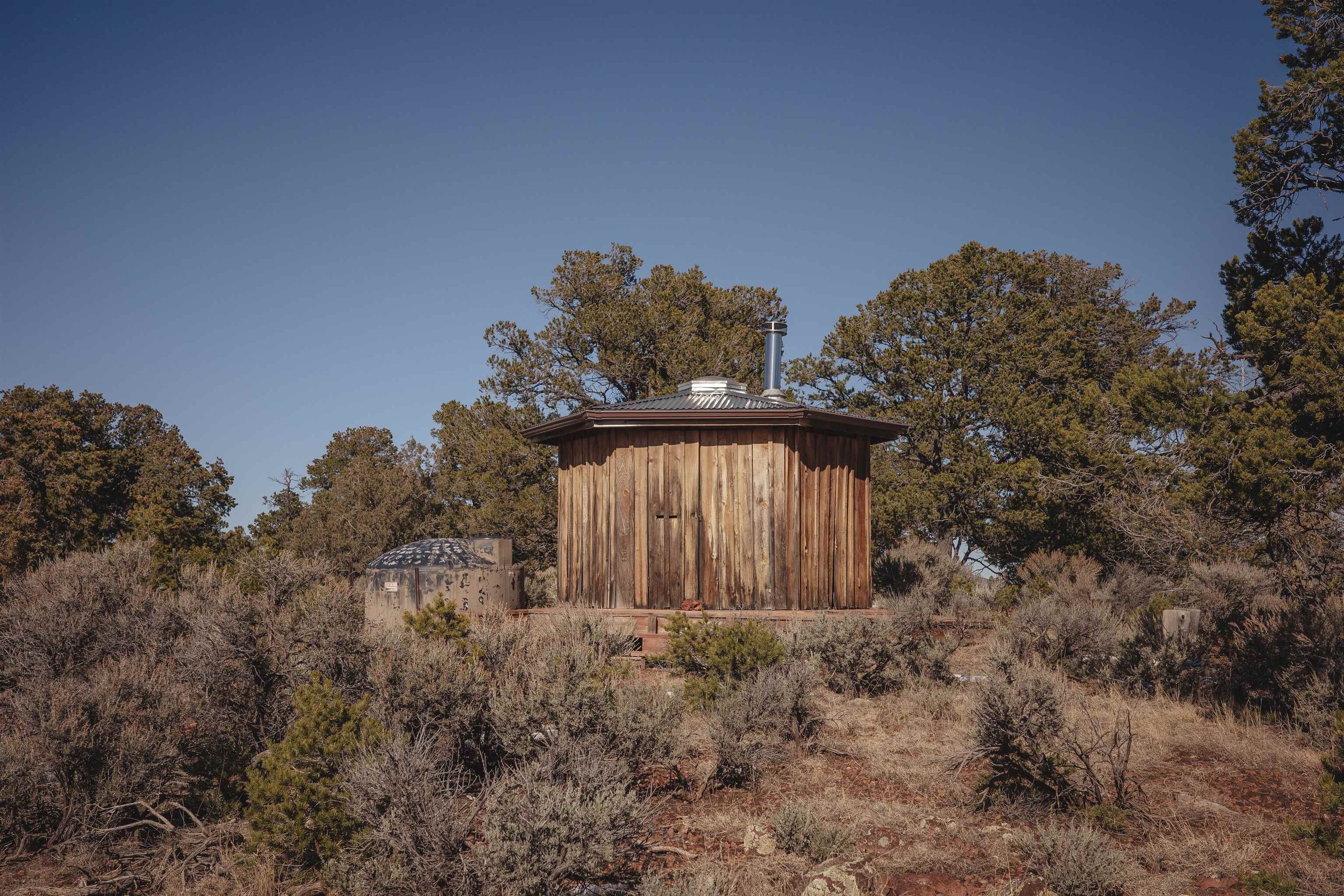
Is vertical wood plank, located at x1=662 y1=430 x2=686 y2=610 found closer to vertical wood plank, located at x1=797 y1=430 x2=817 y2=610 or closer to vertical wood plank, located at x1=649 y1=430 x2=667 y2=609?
vertical wood plank, located at x1=649 y1=430 x2=667 y2=609

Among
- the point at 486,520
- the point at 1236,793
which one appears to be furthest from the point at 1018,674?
the point at 486,520

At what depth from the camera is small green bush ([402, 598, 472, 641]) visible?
6566mm

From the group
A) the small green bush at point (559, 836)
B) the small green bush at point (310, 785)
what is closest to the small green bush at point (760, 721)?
the small green bush at point (559, 836)

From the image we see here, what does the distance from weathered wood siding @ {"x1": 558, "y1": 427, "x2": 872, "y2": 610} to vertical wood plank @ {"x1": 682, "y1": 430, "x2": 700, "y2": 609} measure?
13 millimetres

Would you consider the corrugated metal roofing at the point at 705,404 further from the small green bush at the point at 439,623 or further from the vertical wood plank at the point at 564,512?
the small green bush at the point at 439,623

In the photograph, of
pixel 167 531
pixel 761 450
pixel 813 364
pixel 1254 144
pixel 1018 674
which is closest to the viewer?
pixel 1018 674

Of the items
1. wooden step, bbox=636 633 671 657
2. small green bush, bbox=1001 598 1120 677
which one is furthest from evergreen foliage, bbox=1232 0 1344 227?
wooden step, bbox=636 633 671 657

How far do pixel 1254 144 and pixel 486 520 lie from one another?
1591 centimetres

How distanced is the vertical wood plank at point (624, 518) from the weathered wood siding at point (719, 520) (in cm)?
1

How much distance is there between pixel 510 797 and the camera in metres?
3.55

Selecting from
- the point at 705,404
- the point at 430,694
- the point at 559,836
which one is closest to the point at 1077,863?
the point at 559,836

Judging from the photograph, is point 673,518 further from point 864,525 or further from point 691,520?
point 864,525

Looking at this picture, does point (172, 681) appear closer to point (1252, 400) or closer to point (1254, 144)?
point (1252, 400)

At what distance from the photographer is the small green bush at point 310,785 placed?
154 inches
